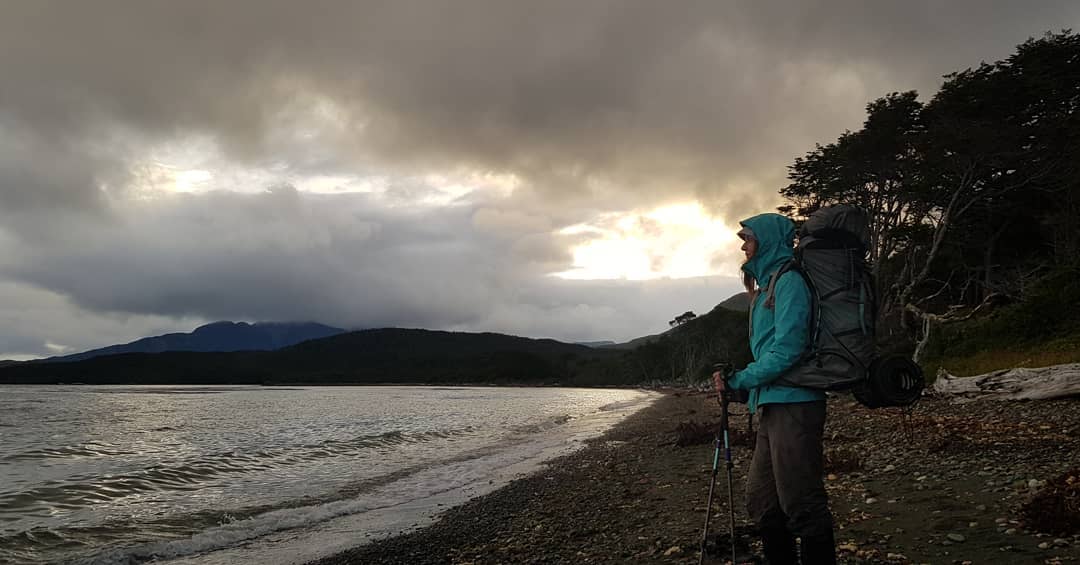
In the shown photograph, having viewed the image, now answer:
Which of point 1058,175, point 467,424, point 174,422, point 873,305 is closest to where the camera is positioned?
point 873,305

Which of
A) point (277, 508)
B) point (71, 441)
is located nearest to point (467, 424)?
point (71, 441)

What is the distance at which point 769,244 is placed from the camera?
186 inches

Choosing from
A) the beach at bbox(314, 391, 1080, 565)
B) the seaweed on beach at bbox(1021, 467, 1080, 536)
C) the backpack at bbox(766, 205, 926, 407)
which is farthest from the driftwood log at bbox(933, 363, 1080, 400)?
the backpack at bbox(766, 205, 926, 407)

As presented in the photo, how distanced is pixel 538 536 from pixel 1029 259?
33.0 m

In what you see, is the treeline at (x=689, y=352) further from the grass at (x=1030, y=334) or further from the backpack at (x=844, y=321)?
the backpack at (x=844, y=321)

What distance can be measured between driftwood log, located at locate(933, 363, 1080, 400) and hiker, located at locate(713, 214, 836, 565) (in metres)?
13.4

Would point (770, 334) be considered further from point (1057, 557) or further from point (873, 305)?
point (1057, 557)

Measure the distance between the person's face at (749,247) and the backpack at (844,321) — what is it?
0.34 m

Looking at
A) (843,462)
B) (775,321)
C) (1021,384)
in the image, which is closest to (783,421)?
(775,321)

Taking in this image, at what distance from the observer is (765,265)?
15.5 feet

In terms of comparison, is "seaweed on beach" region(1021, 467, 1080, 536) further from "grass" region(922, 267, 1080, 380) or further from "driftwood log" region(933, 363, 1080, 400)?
"grass" region(922, 267, 1080, 380)

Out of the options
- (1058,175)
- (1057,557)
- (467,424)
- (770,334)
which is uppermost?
(1058,175)

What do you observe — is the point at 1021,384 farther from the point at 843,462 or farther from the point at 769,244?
the point at 769,244

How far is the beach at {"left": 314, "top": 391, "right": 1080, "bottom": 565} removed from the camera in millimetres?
5739
